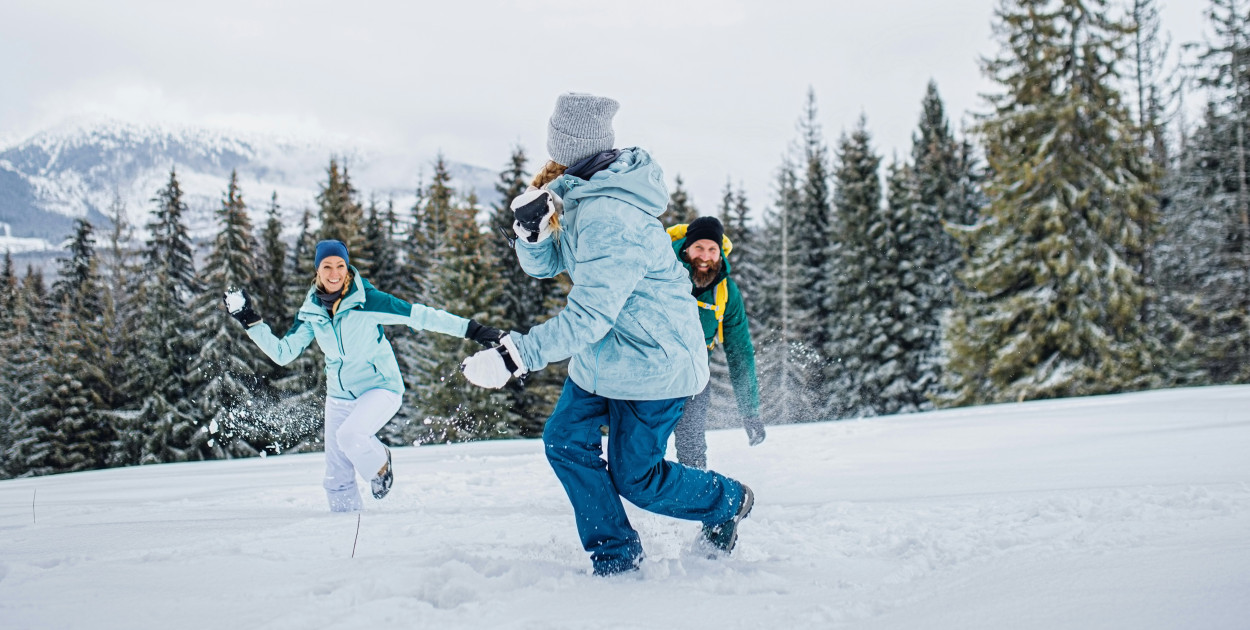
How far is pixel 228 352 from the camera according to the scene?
2845cm

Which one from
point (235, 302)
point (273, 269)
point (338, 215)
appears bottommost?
point (235, 302)

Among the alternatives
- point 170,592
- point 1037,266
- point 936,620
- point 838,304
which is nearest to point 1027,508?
point 936,620

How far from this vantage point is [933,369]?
30.8 m

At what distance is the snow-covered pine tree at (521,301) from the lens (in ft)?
87.9

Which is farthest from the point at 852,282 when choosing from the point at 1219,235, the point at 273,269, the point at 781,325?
the point at 273,269

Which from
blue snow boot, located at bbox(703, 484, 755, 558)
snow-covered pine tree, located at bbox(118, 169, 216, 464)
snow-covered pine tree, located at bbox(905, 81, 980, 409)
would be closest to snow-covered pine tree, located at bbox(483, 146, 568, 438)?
snow-covered pine tree, located at bbox(118, 169, 216, 464)

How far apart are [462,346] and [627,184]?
23589mm

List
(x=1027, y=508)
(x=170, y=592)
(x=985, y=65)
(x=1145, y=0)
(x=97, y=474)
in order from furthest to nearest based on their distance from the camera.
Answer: (x=1145, y=0) → (x=985, y=65) → (x=97, y=474) → (x=1027, y=508) → (x=170, y=592)

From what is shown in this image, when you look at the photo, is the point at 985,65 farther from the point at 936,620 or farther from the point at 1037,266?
the point at 936,620

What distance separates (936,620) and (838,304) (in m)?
32.8

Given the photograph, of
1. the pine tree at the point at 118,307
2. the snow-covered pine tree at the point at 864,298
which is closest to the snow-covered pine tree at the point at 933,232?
the snow-covered pine tree at the point at 864,298

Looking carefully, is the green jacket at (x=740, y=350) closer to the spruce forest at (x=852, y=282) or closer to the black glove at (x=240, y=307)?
the black glove at (x=240, y=307)

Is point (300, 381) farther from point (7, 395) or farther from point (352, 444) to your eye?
point (352, 444)

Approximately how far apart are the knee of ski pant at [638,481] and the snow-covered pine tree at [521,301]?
881 inches
